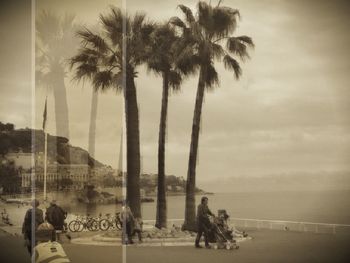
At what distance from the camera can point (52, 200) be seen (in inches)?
286

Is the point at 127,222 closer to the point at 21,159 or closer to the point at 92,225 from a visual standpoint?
the point at 92,225

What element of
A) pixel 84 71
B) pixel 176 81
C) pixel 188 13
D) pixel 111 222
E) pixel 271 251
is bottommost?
pixel 271 251

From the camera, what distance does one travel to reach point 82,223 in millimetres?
7184

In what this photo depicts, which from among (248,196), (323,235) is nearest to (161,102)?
(248,196)

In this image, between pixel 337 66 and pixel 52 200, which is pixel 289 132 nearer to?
pixel 337 66

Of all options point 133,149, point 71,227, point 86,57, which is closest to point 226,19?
point 86,57

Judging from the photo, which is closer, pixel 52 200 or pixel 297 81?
pixel 297 81

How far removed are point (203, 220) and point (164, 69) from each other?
2.02 meters

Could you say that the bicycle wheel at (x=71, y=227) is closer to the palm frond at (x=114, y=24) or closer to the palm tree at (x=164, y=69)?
the palm tree at (x=164, y=69)

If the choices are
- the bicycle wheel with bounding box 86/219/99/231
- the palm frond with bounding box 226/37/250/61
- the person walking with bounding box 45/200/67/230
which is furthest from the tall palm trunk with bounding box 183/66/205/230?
the person walking with bounding box 45/200/67/230

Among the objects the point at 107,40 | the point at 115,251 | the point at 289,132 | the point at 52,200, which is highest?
the point at 107,40

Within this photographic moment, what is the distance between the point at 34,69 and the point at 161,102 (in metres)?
1.84

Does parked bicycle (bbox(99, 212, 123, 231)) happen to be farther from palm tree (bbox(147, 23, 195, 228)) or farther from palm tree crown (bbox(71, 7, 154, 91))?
palm tree crown (bbox(71, 7, 154, 91))

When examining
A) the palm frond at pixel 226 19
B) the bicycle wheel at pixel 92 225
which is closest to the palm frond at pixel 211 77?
the palm frond at pixel 226 19
